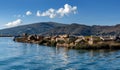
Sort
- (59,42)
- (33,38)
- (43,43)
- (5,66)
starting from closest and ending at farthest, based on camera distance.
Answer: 1. (5,66)
2. (59,42)
3. (43,43)
4. (33,38)

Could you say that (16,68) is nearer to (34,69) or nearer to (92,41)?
(34,69)

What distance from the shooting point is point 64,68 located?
40406 millimetres

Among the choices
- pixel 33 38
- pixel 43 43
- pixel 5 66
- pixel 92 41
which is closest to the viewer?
pixel 5 66

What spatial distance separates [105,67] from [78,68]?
406 centimetres

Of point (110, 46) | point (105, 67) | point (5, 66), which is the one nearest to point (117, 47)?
point (110, 46)

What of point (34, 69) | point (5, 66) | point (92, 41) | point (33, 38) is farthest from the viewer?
point (33, 38)

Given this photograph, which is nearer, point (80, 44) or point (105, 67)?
point (105, 67)

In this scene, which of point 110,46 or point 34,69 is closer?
point 34,69

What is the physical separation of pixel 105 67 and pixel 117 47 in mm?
38202

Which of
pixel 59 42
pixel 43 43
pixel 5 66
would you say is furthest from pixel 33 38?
pixel 5 66

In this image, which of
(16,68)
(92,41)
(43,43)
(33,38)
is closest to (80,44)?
(92,41)

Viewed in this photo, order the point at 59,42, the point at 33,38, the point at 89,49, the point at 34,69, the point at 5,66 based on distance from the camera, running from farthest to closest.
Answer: the point at 33,38
the point at 59,42
the point at 89,49
the point at 5,66
the point at 34,69

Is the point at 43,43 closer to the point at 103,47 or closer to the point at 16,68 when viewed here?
the point at 103,47

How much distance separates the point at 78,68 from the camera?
40.6m
